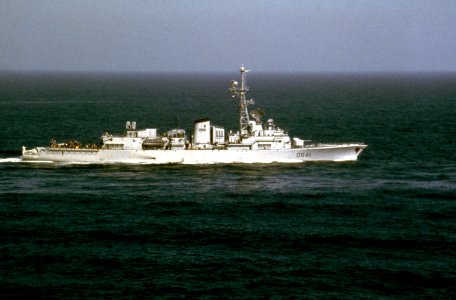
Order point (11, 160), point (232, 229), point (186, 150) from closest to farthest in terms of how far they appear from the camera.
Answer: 1. point (232, 229)
2. point (186, 150)
3. point (11, 160)

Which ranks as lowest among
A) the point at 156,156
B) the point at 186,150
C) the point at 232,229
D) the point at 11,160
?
the point at 232,229

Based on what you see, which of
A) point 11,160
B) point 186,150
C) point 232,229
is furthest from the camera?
point 11,160

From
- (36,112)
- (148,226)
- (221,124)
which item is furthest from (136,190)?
(36,112)

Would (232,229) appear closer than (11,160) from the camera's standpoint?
Yes

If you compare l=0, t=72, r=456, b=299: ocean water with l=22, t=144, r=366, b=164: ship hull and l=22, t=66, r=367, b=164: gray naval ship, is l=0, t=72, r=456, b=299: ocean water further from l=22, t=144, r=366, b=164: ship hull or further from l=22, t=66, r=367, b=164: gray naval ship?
l=22, t=66, r=367, b=164: gray naval ship

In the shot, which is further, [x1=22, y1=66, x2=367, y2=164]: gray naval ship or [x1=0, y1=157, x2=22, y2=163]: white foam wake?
[x1=0, y1=157, x2=22, y2=163]: white foam wake

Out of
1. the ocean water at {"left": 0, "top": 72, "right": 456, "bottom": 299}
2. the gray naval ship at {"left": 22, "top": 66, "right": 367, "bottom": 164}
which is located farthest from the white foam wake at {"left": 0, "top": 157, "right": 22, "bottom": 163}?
the gray naval ship at {"left": 22, "top": 66, "right": 367, "bottom": 164}

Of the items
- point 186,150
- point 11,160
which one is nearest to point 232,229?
point 186,150

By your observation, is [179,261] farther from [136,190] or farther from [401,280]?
[136,190]

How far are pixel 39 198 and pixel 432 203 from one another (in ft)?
134

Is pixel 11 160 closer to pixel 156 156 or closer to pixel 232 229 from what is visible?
pixel 156 156

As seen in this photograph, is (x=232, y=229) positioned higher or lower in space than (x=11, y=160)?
lower

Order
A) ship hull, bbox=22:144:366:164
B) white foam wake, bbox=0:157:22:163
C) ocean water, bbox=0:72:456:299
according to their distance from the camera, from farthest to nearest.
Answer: white foam wake, bbox=0:157:22:163
ship hull, bbox=22:144:366:164
ocean water, bbox=0:72:456:299

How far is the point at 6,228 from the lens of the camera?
71.9m
